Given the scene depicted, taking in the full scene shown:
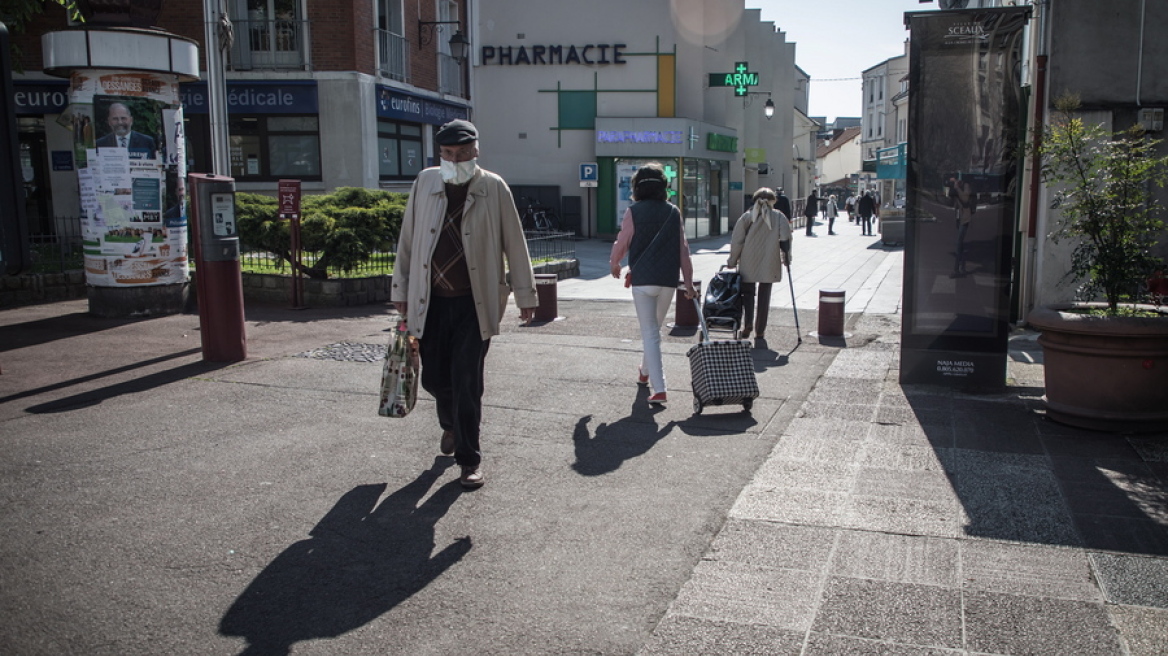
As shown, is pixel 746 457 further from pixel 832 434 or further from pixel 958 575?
pixel 958 575

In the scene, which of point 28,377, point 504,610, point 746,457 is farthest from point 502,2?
point 504,610

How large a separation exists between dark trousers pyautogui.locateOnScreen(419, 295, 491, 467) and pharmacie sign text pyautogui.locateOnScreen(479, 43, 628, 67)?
90.3 feet

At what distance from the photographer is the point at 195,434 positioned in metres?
6.37

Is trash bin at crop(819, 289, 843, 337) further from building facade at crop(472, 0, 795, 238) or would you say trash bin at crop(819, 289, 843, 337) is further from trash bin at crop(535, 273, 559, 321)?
building facade at crop(472, 0, 795, 238)

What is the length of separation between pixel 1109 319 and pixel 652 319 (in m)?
3.20

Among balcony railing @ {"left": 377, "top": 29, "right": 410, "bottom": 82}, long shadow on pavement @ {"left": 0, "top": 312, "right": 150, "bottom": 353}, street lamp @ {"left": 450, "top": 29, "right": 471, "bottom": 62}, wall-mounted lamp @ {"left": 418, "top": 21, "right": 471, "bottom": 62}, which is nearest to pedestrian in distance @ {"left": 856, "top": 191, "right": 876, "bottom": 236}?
wall-mounted lamp @ {"left": 418, "top": 21, "right": 471, "bottom": 62}

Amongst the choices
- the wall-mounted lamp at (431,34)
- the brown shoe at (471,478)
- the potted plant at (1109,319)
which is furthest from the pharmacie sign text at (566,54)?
the brown shoe at (471,478)

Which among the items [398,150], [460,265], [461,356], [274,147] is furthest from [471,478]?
[398,150]

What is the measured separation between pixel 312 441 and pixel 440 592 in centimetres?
255

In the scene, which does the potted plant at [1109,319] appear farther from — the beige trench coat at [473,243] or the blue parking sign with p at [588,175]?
the blue parking sign with p at [588,175]

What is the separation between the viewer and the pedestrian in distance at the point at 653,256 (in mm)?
7430

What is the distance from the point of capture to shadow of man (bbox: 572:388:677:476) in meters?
5.87

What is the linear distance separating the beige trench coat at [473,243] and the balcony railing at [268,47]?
57.4ft

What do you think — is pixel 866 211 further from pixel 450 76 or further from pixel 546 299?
pixel 546 299
